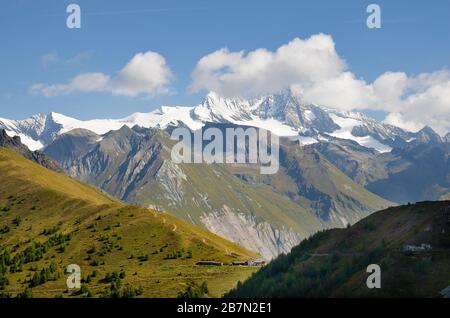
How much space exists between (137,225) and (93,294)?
2670 inches

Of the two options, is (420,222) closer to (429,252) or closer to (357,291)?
(429,252)

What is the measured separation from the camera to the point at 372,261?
262ft

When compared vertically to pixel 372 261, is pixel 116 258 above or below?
above

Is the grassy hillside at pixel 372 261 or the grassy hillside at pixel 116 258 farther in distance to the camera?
the grassy hillside at pixel 116 258

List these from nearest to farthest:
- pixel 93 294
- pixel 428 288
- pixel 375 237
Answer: pixel 428 288 → pixel 375 237 → pixel 93 294

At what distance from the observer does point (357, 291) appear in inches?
2790

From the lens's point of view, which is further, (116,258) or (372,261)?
(116,258)

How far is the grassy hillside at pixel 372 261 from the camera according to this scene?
70.1 meters

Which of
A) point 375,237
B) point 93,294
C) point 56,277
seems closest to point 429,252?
point 375,237

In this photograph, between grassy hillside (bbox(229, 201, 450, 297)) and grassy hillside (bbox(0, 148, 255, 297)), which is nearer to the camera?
grassy hillside (bbox(229, 201, 450, 297))

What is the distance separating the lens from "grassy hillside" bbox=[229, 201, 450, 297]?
70.1 m

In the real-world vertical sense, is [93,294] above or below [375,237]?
below
